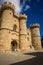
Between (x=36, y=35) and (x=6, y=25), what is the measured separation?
1523cm

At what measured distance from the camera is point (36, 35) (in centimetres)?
3762

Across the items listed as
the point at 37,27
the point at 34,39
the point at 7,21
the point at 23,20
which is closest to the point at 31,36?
the point at 34,39

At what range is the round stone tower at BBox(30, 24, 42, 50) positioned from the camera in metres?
37.0

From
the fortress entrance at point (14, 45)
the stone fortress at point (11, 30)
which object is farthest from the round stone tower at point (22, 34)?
the fortress entrance at point (14, 45)

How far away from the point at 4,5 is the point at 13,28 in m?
6.69

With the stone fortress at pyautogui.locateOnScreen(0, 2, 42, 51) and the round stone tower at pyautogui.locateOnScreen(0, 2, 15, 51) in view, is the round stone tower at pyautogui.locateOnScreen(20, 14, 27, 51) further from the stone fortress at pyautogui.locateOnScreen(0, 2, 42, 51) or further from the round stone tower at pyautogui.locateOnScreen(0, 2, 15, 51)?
the round stone tower at pyautogui.locateOnScreen(0, 2, 15, 51)

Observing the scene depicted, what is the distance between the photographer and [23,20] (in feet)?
104

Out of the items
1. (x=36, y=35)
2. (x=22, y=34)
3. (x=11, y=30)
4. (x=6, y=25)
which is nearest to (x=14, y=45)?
(x=22, y=34)

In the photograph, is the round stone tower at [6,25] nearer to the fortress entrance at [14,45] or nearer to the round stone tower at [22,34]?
the fortress entrance at [14,45]

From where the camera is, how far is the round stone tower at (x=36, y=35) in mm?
37022

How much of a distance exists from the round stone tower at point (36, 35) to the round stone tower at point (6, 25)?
1263cm

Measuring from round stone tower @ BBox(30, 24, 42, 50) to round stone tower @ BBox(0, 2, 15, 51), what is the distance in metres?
12.6

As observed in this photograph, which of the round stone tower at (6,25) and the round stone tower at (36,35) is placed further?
the round stone tower at (36,35)

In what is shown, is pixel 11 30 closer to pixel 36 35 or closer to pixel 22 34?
pixel 22 34
